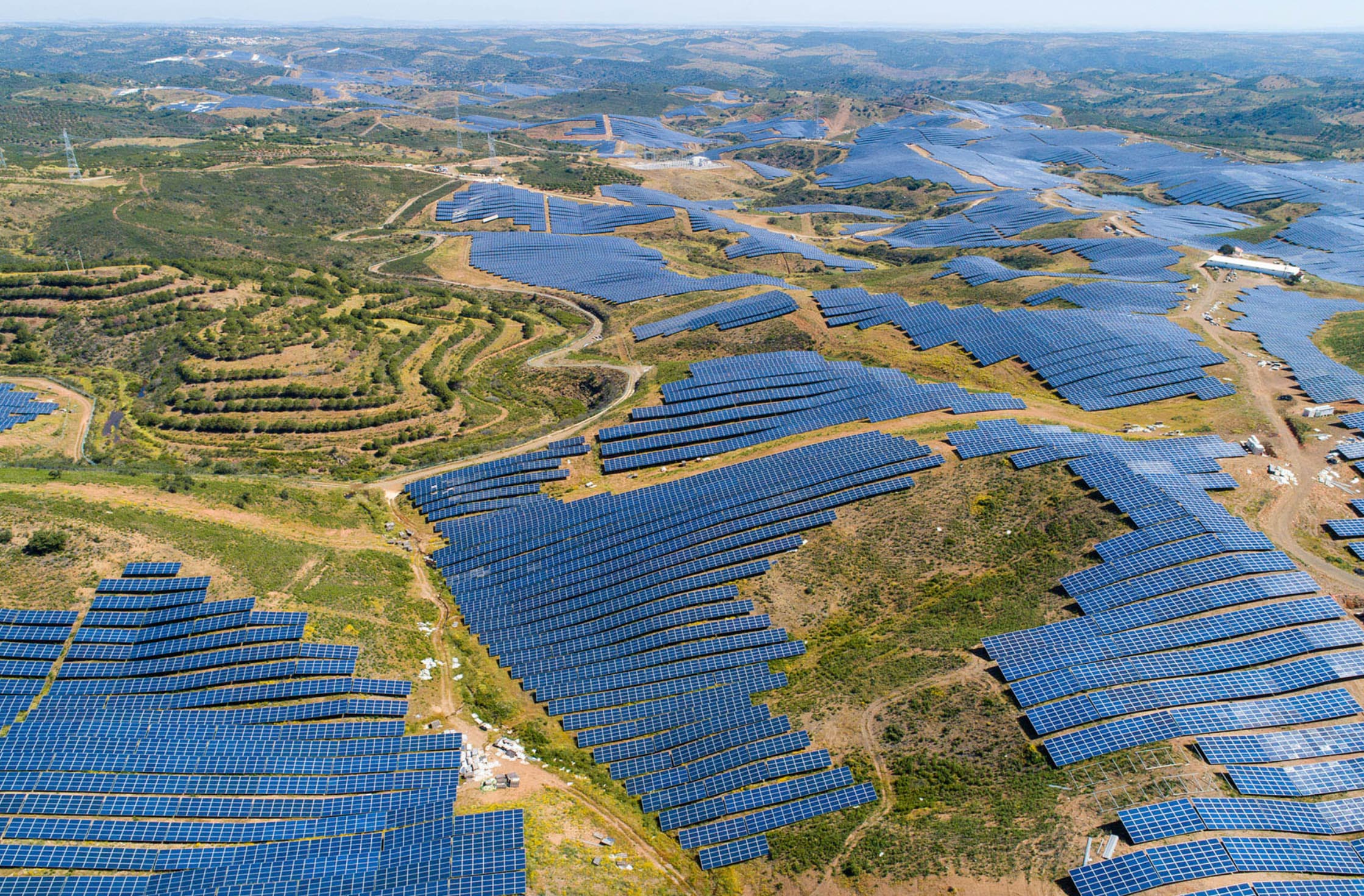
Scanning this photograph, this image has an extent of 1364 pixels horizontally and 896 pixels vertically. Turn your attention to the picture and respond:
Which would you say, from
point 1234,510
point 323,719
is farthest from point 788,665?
point 1234,510

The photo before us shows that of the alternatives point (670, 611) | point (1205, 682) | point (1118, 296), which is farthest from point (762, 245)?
point (1205, 682)

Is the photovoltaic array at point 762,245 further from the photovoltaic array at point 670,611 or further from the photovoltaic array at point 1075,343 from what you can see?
the photovoltaic array at point 670,611

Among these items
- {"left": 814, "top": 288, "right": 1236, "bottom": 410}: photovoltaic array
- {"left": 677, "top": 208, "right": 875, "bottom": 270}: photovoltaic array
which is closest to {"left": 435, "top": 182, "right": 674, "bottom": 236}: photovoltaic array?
{"left": 677, "top": 208, "right": 875, "bottom": 270}: photovoltaic array

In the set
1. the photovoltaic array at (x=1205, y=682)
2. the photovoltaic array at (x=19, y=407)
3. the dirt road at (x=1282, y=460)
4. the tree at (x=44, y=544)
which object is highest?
the dirt road at (x=1282, y=460)

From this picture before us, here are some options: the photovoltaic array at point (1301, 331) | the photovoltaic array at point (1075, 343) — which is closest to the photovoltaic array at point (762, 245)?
the photovoltaic array at point (1075, 343)

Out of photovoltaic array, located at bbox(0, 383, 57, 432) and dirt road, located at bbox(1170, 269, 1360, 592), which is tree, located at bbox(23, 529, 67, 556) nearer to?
photovoltaic array, located at bbox(0, 383, 57, 432)

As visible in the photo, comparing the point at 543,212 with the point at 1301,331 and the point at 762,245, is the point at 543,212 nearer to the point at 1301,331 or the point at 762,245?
the point at 762,245
